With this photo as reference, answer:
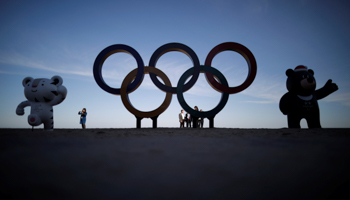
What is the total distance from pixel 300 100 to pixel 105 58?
30.8 ft

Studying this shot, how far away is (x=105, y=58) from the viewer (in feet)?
29.5

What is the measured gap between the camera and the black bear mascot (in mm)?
7355

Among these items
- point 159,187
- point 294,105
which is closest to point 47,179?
point 159,187

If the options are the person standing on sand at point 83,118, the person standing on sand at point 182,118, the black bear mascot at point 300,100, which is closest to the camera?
the black bear mascot at point 300,100

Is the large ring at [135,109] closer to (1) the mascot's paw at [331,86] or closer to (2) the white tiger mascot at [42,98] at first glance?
(2) the white tiger mascot at [42,98]

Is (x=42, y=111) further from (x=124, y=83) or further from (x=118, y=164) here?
(x=118, y=164)

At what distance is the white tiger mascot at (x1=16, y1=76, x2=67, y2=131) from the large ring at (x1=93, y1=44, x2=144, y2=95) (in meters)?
1.98

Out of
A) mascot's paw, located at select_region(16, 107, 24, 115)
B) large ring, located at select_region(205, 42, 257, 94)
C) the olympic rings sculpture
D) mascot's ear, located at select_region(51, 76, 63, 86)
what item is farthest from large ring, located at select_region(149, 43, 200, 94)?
mascot's paw, located at select_region(16, 107, 24, 115)

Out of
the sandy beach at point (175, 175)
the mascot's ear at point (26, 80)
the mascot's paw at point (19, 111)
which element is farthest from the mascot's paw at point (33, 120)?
the sandy beach at point (175, 175)

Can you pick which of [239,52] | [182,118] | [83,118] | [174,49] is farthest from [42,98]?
[239,52]

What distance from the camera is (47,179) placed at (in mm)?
1526

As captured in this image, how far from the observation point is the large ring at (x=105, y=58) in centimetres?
852

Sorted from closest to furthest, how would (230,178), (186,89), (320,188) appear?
(320,188)
(230,178)
(186,89)

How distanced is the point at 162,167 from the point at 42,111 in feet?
22.2
